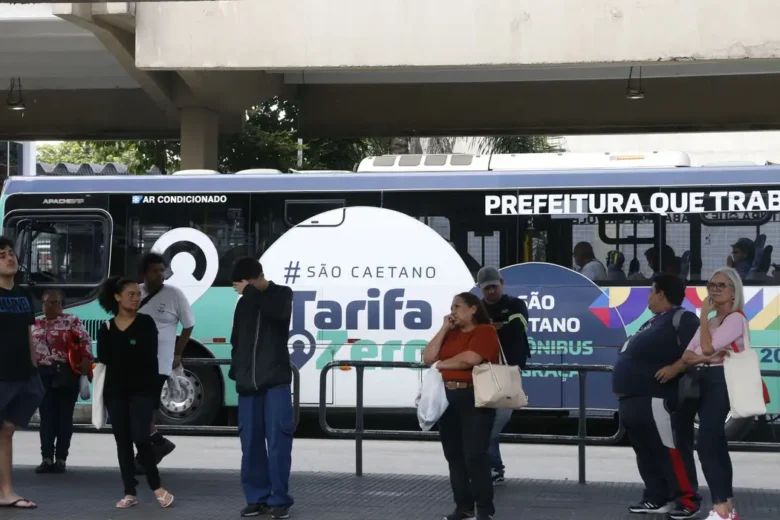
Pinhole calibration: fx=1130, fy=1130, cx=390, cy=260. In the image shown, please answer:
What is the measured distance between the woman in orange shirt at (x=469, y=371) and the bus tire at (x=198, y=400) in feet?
21.8

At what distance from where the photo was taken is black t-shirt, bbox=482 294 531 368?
8.89 metres

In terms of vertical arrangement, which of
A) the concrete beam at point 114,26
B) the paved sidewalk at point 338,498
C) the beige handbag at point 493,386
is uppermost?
the concrete beam at point 114,26

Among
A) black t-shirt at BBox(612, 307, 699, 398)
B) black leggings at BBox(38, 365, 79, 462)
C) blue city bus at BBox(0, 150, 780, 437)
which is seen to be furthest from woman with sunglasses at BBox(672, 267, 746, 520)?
black leggings at BBox(38, 365, 79, 462)

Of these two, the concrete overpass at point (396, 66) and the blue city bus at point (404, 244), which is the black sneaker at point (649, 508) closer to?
the blue city bus at point (404, 244)

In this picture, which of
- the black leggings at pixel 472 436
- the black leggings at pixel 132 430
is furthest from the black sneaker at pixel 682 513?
the black leggings at pixel 132 430

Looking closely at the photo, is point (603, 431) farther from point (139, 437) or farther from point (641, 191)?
point (139, 437)

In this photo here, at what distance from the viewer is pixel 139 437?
7859 millimetres

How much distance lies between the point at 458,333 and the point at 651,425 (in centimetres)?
147

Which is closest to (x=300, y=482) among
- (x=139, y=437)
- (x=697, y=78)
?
(x=139, y=437)

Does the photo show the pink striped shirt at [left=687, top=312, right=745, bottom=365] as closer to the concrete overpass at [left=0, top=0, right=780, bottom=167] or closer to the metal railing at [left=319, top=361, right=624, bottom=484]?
the metal railing at [left=319, top=361, right=624, bottom=484]

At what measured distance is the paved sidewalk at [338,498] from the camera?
7855 millimetres

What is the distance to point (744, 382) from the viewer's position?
717 cm

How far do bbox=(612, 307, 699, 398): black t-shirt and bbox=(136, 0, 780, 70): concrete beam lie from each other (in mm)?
7046

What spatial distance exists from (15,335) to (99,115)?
645 inches
